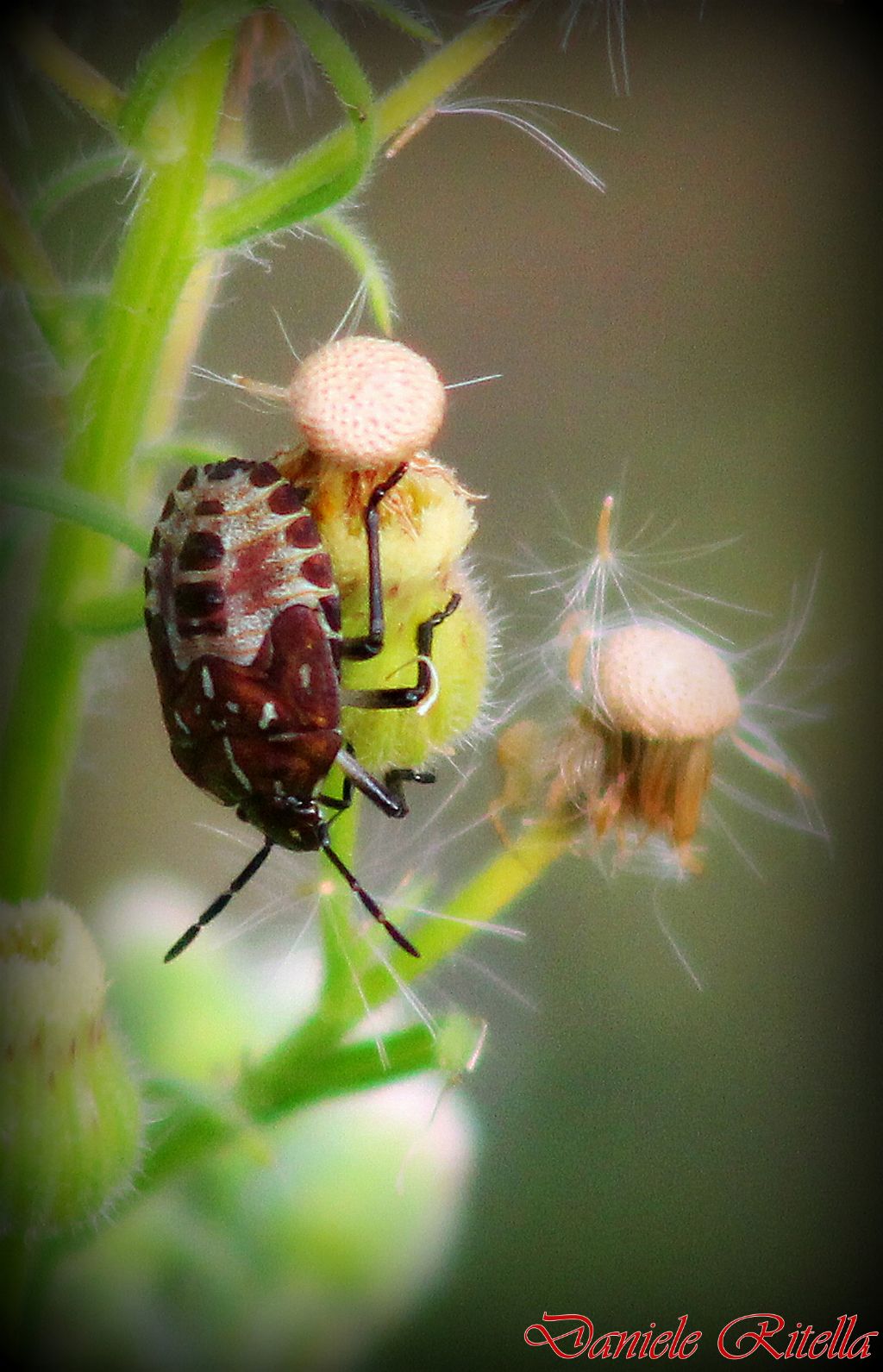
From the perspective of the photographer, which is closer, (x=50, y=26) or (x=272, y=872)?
(x=50, y=26)

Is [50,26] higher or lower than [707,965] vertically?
Answer: higher

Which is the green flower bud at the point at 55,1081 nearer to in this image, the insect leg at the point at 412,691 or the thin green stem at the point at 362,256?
the insect leg at the point at 412,691

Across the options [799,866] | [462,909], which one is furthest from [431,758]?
[799,866]

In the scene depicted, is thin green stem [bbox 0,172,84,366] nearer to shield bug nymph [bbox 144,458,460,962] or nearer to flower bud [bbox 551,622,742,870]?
shield bug nymph [bbox 144,458,460,962]

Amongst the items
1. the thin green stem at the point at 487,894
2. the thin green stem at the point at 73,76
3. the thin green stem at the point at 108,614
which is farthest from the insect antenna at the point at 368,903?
the thin green stem at the point at 73,76

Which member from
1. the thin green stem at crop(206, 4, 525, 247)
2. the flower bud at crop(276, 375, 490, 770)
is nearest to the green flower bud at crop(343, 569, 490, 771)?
the flower bud at crop(276, 375, 490, 770)

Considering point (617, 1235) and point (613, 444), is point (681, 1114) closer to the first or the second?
point (617, 1235)
